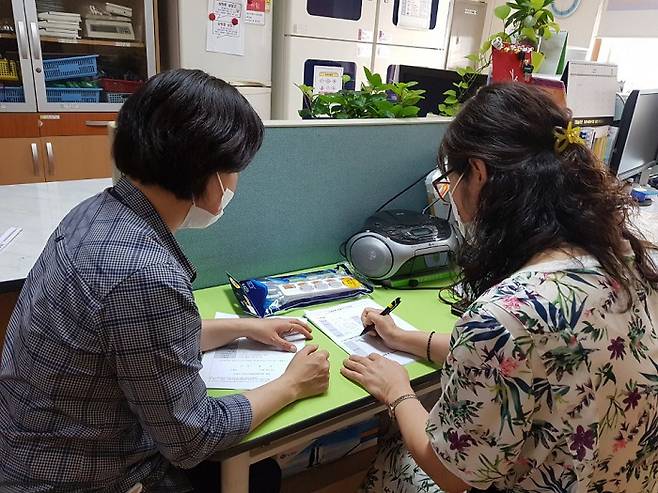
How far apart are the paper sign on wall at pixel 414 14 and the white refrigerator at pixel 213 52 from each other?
1.07 m

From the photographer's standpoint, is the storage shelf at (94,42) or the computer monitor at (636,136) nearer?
the computer monitor at (636,136)

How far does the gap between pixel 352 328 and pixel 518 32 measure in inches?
48.6

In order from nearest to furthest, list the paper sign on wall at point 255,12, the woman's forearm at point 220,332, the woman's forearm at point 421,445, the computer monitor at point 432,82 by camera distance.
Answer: the woman's forearm at point 421,445 → the woman's forearm at point 220,332 → the computer monitor at point 432,82 → the paper sign on wall at point 255,12

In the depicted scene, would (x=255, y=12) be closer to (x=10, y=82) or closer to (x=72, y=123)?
(x=72, y=123)

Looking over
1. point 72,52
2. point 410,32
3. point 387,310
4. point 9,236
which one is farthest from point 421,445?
point 410,32

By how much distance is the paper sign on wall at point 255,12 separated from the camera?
310cm

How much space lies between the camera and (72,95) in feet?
9.35

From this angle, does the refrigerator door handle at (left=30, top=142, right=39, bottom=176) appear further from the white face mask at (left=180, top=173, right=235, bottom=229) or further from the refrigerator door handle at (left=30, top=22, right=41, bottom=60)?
the white face mask at (left=180, top=173, right=235, bottom=229)

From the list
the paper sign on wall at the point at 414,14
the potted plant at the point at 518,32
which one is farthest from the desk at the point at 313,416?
the paper sign on wall at the point at 414,14

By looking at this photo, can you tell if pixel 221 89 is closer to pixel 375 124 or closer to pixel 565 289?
pixel 565 289

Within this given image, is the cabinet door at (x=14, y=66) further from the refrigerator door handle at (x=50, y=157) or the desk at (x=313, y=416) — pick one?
the desk at (x=313, y=416)

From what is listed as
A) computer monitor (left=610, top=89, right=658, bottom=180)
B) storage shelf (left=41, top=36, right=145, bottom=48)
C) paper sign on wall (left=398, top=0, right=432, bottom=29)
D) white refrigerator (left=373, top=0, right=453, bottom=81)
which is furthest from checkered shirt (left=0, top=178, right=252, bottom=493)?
paper sign on wall (left=398, top=0, right=432, bottom=29)

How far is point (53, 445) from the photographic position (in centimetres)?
80

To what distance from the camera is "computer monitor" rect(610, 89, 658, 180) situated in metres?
2.19
